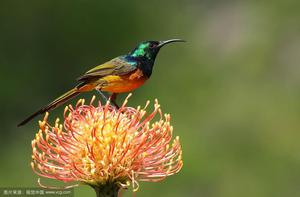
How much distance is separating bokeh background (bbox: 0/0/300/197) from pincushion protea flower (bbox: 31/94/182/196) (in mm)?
9612

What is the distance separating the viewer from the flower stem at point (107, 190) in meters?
3.87

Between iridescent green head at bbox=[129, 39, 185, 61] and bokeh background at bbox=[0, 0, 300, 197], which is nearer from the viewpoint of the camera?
iridescent green head at bbox=[129, 39, 185, 61]

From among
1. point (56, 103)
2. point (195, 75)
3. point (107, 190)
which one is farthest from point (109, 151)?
point (195, 75)

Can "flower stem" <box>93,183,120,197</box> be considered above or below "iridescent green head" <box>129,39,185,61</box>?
below

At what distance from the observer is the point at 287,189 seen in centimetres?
1366

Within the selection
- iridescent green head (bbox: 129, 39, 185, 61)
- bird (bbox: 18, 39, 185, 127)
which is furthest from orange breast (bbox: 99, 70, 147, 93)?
iridescent green head (bbox: 129, 39, 185, 61)

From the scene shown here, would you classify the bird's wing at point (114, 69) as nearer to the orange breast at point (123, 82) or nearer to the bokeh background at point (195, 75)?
the orange breast at point (123, 82)

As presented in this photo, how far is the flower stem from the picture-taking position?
387 cm

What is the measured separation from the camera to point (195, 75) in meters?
18.4

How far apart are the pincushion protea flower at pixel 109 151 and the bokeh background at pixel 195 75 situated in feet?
31.5

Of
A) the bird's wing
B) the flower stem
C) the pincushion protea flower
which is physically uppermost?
the bird's wing

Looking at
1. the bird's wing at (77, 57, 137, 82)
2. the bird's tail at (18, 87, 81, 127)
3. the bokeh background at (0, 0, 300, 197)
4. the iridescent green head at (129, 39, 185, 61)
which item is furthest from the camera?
the bokeh background at (0, 0, 300, 197)

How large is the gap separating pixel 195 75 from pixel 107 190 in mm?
14564

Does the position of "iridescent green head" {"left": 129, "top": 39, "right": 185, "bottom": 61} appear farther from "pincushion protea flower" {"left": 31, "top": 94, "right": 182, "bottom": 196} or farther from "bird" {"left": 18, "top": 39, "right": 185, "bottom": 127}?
"pincushion protea flower" {"left": 31, "top": 94, "right": 182, "bottom": 196}
